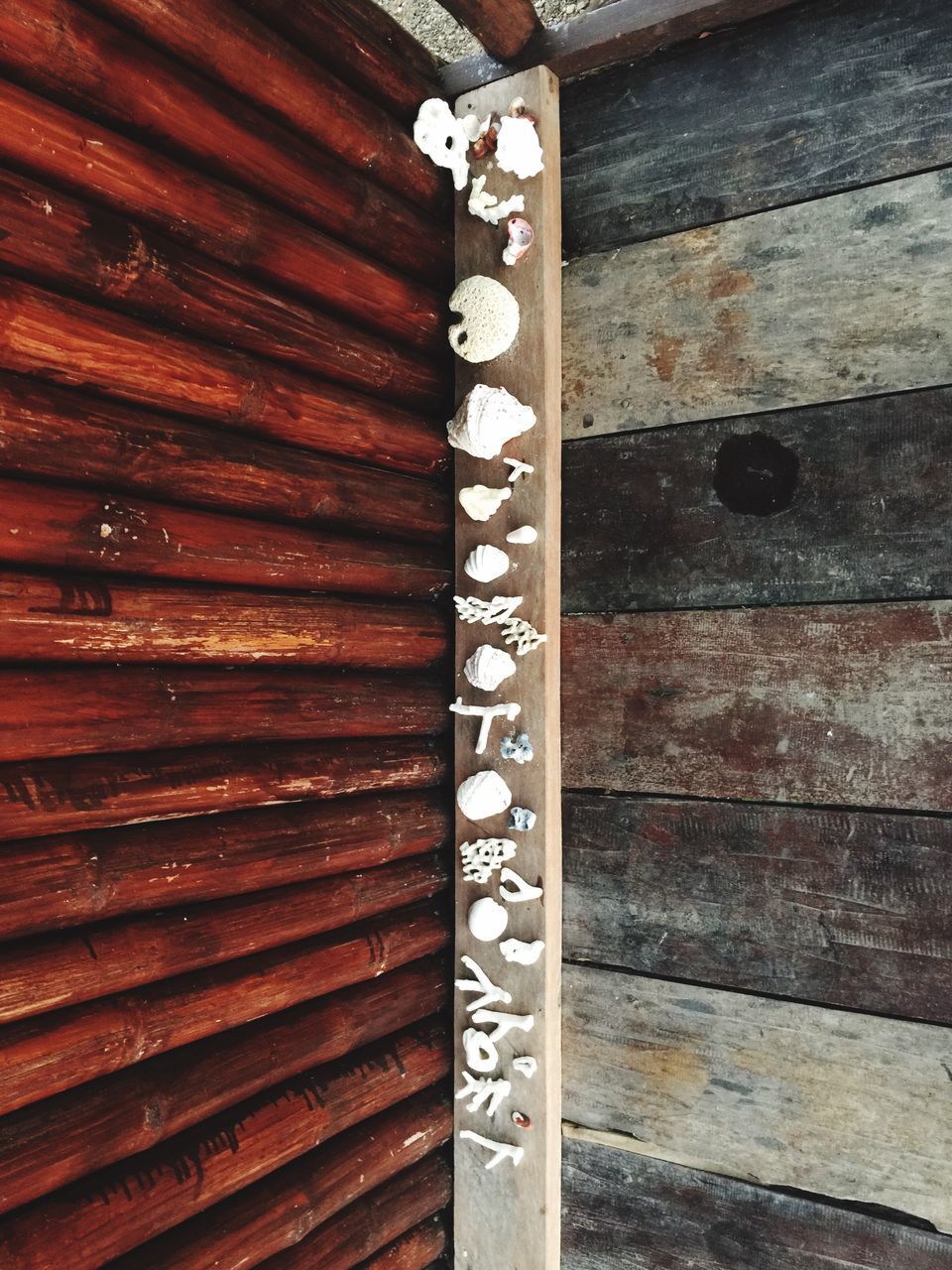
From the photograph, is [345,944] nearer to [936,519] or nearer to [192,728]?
[192,728]

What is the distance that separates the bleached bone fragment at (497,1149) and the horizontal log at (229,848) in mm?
677

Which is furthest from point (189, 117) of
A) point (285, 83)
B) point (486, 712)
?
point (486, 712)

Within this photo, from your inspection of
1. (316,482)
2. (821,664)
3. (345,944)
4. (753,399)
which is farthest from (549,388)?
(345,944)

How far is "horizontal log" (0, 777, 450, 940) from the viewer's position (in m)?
1.42

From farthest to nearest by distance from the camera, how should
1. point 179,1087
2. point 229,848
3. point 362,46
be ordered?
point 362,46, point 229,848, point 179,1087

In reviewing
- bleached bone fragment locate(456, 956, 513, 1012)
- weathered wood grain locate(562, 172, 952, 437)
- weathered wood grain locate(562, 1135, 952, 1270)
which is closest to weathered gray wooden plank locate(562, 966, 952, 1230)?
weathered wood grain locate(562, 1135, 952, 1270)

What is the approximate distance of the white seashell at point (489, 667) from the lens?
2102 millimetres

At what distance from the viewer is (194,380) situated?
1650 millimetres

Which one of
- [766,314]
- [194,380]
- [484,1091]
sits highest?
[766,314]

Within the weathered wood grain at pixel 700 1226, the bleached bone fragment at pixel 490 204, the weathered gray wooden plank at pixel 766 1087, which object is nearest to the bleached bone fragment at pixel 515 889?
the weathered gray wooden plank at pixel 766 1087

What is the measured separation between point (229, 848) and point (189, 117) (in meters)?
1.33

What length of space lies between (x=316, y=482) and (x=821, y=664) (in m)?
1.16

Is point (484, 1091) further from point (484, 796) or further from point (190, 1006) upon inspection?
point (190, 1006)

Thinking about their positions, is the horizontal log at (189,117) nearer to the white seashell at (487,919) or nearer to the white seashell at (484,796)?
the white seashell at (484,796)
